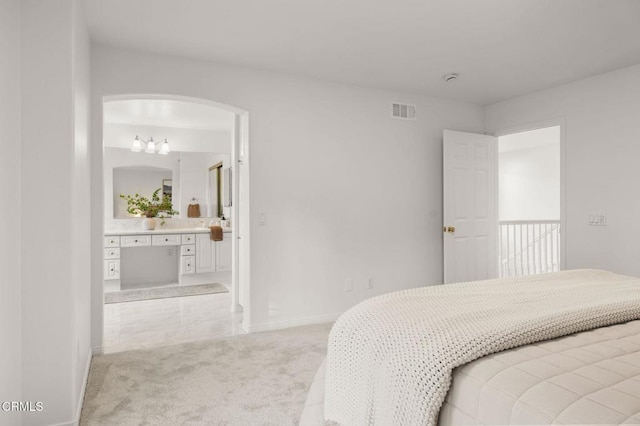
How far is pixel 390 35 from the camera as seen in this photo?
3029 millimetres

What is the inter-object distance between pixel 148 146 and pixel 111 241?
1.57 m

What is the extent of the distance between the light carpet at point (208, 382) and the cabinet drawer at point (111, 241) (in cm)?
278

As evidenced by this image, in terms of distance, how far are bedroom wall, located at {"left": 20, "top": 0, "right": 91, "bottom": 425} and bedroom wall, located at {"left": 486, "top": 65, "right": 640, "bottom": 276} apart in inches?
174

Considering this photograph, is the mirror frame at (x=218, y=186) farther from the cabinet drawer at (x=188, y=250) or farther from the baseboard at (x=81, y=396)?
the baseboard at (x=81, y=396)

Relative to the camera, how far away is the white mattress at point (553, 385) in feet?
3.26

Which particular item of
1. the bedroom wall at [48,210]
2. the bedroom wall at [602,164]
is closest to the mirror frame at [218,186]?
the bedroom wall at [48,210]

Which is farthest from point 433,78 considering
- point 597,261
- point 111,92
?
point 111,92

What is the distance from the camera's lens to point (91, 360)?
9.91 feet

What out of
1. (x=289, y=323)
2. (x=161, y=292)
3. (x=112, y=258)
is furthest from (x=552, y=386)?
(x=112, y=258)

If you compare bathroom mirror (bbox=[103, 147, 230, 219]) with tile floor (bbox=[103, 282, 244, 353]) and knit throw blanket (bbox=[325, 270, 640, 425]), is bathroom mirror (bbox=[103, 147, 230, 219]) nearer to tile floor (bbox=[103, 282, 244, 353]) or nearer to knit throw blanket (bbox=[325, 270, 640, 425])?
tile floor (bbox=[103, 282, 244, 353])

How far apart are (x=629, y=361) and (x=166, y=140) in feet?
20.9

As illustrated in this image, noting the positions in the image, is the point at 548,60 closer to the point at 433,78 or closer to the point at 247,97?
the point at 433,78

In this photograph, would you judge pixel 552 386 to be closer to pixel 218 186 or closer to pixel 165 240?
pixel 165 240

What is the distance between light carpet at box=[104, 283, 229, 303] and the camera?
5219mm
